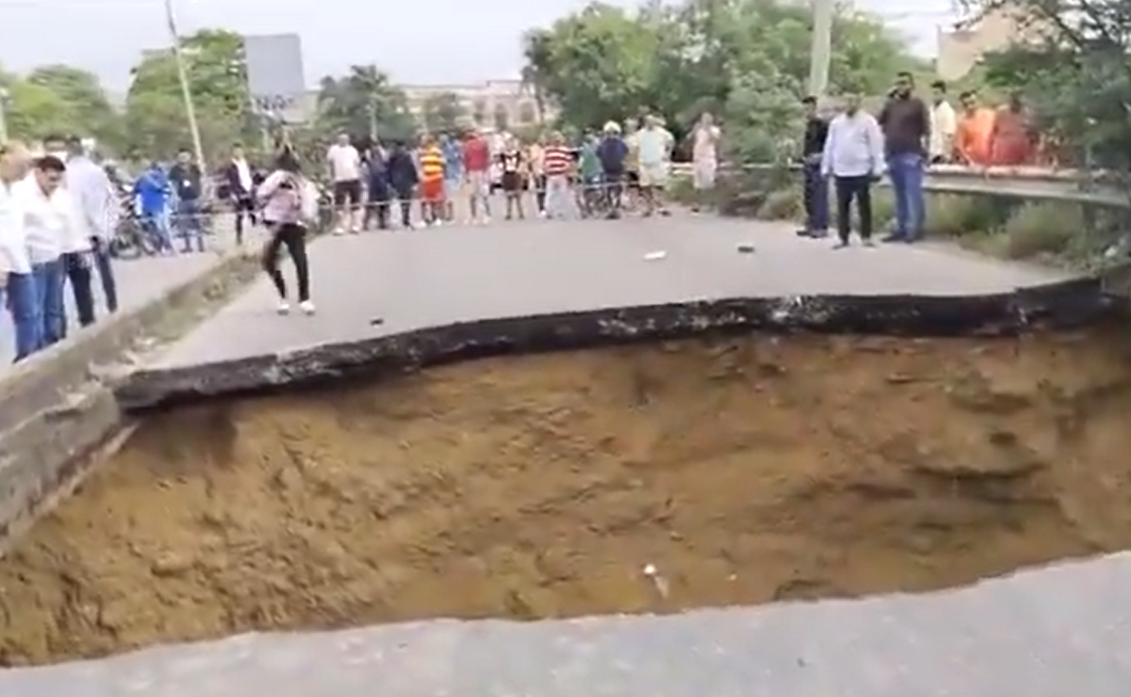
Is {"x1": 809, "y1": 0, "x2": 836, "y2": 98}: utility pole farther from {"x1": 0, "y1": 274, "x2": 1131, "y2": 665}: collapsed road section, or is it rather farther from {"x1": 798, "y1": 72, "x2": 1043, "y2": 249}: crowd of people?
{"x1": 0, "y1": 274, "x2": 1131, "y2": 665}: collapsed road section

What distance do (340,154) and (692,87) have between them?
13.2m

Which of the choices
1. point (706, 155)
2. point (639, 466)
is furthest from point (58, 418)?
point (706, 155)

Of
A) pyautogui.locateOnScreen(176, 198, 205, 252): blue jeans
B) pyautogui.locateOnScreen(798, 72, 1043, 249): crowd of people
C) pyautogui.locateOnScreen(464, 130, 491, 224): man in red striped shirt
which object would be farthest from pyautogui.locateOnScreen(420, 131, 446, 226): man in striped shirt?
pyautogui.locateOnScreen(798, 72, 1043, 249): crowd of people

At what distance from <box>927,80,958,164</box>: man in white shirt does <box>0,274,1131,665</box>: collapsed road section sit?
26.7 ft

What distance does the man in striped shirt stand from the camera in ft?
81.9

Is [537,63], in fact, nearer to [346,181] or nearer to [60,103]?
[60,103]

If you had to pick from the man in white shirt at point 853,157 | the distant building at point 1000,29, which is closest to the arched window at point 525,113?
the man in white shirt at point 853,157

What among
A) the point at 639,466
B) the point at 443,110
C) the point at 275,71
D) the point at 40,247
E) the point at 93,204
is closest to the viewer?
the point at 639,466

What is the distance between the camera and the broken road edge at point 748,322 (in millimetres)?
9133

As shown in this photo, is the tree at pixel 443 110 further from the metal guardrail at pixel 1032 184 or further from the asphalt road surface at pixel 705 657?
the asphalt road surface at pixel 705 657

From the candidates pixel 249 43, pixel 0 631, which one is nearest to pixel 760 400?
pixel 0 631

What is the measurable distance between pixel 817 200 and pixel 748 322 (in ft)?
21.9

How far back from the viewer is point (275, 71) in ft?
128

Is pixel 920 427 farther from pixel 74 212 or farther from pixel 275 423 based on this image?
pixel 74 212
